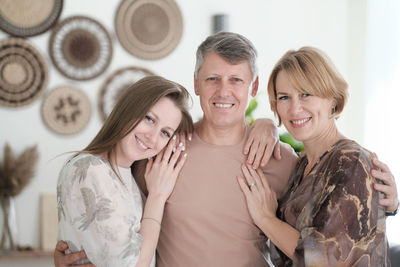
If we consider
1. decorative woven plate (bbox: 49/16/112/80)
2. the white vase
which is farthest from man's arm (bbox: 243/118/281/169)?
the white vase

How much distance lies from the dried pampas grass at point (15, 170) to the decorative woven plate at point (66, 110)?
0.88 ft

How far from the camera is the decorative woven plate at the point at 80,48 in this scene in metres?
3.49

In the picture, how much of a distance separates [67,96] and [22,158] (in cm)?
60

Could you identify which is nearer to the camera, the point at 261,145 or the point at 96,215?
the point at 96,215

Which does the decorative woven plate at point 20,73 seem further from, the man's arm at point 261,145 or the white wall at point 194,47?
the man's arm at point 261,145

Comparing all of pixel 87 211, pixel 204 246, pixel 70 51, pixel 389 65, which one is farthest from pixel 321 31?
pixel 87 211

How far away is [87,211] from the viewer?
136 centimetres

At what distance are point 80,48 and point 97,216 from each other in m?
2.51

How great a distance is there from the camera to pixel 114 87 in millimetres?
3652

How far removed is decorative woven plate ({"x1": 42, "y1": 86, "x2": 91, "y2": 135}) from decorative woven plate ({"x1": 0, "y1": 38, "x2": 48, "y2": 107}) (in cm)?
12

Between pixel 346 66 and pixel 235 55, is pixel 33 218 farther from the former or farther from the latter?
pixel 346 66

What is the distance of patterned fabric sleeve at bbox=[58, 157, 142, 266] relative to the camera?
1356 mm

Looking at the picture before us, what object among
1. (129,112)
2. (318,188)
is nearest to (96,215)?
(129,112)

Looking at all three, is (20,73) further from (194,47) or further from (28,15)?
(194,47)
